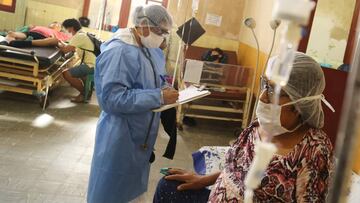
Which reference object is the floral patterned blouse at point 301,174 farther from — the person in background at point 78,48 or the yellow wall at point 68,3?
the yellow wall at point 68,3

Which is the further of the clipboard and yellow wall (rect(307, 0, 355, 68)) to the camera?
yellow wall (rect(307, 0, 355, 68))

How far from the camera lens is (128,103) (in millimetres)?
1777

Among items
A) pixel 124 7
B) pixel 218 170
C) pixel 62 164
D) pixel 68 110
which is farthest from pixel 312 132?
pixel 124 7

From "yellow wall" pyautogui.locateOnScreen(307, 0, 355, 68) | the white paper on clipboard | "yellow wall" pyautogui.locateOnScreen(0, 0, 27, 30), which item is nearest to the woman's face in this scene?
"yellow wall" pyautogui.locateOnScreen(307, 0, 355, 68)

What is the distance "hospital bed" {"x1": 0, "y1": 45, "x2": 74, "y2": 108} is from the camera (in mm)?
4344

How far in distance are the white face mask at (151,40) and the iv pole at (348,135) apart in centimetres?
154

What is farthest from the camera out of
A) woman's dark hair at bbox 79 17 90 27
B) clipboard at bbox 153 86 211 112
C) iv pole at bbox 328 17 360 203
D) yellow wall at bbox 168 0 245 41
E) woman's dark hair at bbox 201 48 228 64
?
woman's dark hair at bbox 79 17 90 27

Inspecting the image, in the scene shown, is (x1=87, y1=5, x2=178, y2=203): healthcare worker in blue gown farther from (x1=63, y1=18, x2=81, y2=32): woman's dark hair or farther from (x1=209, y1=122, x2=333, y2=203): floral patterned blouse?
(x1=63, y1=18, x2=81, y2=32): woman's dark hair

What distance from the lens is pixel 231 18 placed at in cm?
632

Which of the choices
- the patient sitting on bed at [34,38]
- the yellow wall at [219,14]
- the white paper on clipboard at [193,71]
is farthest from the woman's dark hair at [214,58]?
the patient sitting on bed at [34,38]

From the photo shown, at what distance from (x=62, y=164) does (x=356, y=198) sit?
2.31 m

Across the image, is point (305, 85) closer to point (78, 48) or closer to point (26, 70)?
point (26, 70)

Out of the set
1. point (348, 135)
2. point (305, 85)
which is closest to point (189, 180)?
point (305, 85)

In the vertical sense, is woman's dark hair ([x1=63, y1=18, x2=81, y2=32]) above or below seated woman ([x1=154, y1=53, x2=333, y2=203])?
above
